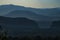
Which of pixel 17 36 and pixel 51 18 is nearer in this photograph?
pixel 17 36

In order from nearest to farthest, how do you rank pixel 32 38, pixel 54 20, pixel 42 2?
pixel 32 38 < pixel 54 20 < pixel 42 2

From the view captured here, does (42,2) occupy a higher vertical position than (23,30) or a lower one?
higher

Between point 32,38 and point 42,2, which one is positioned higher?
point 42,2

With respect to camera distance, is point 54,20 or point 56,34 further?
point 54,20

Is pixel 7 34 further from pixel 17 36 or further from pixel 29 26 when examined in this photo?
pixel 29 26

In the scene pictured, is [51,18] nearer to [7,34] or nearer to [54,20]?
[54,20]

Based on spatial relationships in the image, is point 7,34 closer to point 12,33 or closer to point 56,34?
point 12,33

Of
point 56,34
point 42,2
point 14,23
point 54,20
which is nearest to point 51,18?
point 54,20

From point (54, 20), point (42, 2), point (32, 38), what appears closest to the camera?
point (32, 38)

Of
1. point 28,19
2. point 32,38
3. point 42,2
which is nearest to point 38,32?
point 32,38
